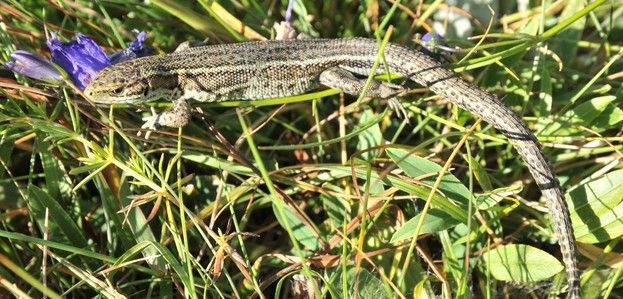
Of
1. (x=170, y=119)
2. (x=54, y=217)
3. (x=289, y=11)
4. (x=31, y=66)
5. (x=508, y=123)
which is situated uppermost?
(x=289, y=11)

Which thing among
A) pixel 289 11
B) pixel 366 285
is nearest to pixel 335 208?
pixel 366 285

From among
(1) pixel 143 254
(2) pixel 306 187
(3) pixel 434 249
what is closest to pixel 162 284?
(1) pixel 143 254

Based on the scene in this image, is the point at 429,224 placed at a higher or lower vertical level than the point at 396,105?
lower

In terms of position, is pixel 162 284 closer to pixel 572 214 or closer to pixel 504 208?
pixel 504 208

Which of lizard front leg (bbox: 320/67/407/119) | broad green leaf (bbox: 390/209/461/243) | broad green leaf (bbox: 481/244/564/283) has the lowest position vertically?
broad green leaf (bbox: 481/244/564/283)

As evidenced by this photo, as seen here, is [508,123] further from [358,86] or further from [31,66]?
[31,66]

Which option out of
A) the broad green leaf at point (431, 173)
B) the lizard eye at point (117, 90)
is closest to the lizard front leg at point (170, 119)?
the lizard eye at point (117, 90)

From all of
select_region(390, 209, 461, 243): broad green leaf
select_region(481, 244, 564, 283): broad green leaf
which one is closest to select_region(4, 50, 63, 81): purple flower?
select_region(390, 209, 461, 243): broad green leaf

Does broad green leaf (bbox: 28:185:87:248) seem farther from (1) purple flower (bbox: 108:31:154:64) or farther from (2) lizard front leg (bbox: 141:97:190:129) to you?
(1) purple flower (bbox: 108:31:154:64)
